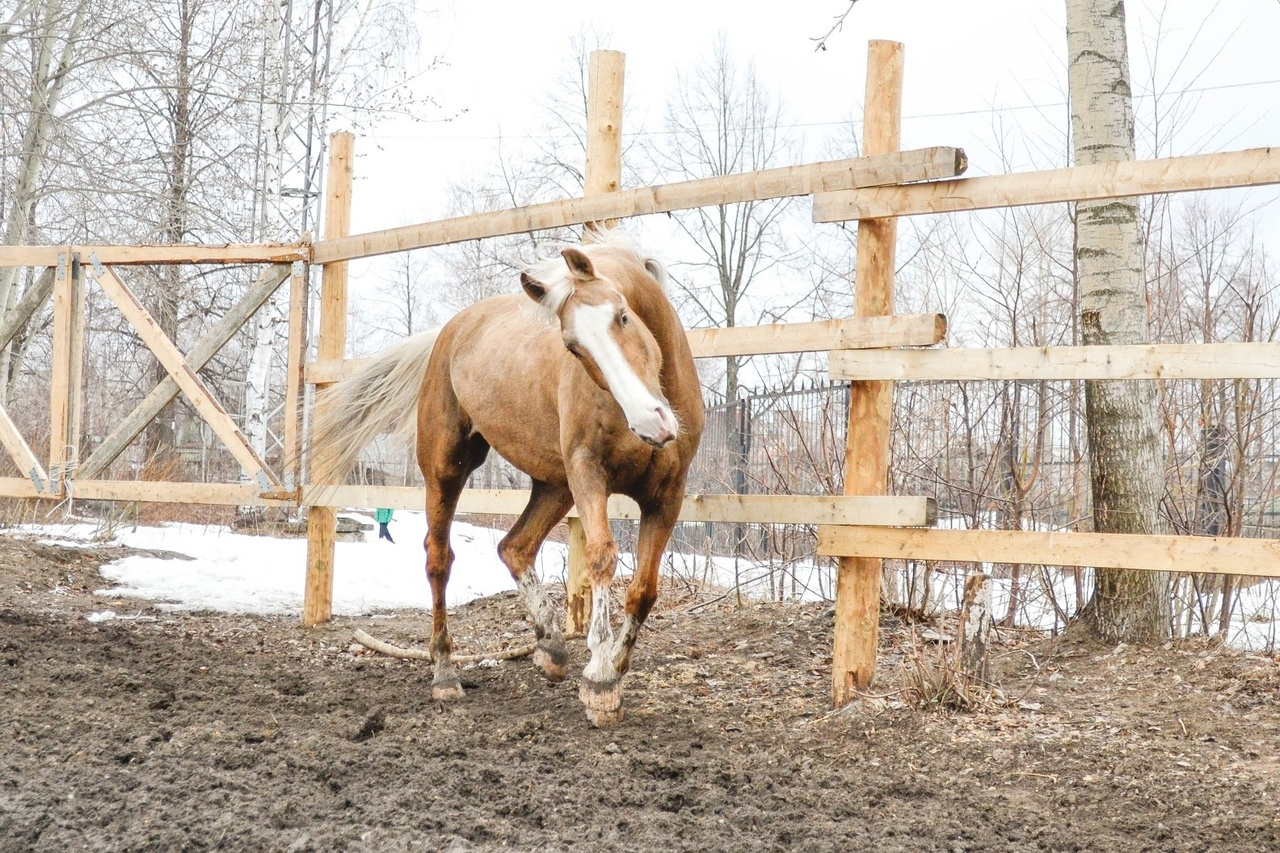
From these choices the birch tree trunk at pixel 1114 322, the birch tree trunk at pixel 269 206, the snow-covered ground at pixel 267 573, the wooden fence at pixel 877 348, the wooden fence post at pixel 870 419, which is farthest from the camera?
the birch tree trunk at pixel 269 206

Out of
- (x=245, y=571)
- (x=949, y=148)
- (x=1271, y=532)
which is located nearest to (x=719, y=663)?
(x=949, y=148)

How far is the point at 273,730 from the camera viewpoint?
355cm

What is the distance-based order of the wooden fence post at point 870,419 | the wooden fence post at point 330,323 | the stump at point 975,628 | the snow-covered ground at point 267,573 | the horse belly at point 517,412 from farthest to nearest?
1. the snow-covered ground at point 267,573
2. the wooden fence post at point 330,323
3. the horse belly at point 517,412
4. the wooden fence post at point 870,419
5. the stump at point 975,628

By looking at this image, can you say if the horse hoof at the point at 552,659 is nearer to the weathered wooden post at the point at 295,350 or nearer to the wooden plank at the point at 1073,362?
the wooden plank at the point at 1073,362

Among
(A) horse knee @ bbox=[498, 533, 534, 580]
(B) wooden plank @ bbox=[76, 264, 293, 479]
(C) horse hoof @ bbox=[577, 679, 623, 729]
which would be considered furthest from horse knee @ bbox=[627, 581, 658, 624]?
(B) wooden plank @ bbox=[76, 264, 293, 479]

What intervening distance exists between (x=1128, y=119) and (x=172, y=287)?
1271 centimetres

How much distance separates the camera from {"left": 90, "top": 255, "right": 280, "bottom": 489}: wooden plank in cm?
624

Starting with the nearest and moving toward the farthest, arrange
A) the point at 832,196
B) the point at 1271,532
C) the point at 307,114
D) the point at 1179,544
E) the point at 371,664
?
the point at 1179,544 < the point at 832,196 < the point at 371,664 < the point at 1271,532 < the point at 307,114

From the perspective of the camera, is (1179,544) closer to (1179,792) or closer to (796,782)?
(1179,792)

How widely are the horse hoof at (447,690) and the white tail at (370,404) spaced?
5.04ft

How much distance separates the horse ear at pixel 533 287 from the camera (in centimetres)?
352

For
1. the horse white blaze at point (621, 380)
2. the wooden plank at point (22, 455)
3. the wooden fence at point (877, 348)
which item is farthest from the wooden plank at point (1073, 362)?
the wooden plank at point (22, 455)

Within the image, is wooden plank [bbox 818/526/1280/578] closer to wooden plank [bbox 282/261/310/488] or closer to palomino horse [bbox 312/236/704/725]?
palomino horse [bbox 312/236/704/725]

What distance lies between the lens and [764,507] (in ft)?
14.1
